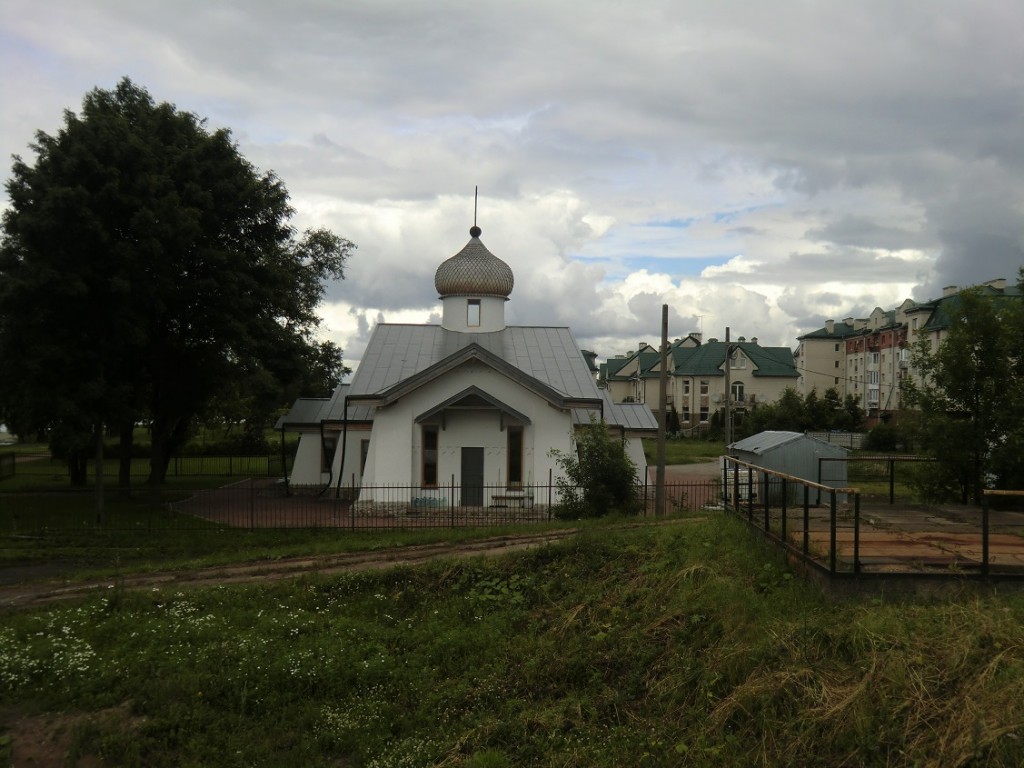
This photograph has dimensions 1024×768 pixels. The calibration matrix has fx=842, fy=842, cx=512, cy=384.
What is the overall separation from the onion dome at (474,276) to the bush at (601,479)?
9.19 meters

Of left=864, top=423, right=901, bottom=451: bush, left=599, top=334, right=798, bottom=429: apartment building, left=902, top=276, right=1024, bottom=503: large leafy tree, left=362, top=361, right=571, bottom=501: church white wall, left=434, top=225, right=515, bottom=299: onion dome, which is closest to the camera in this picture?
left=902, top=276, right=1024, bottom=503: large leafy tree

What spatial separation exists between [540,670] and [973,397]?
10.6 m

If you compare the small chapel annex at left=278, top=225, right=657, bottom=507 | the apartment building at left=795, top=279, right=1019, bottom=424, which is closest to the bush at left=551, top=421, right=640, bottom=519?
the small chapel annex at left=278, top=225, right=657, bottom=507

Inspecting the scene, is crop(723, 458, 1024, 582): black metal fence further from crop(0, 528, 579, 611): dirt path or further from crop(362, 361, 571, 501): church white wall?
crop(362, 361, 571, 501): church white wall

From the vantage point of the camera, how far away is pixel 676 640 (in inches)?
366

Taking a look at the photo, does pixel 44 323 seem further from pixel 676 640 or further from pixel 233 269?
pixel 676 640

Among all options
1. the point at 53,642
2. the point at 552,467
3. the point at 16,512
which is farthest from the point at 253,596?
the point at 16,512

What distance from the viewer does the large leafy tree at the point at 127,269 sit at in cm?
2009

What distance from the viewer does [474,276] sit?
28172 mm

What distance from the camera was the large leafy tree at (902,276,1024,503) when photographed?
1486 cm

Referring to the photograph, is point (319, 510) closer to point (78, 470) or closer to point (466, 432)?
point (466, 432)

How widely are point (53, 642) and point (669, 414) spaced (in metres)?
61.8

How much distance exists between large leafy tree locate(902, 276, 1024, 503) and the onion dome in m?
14.9

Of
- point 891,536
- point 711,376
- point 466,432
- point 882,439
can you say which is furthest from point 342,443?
point 711,376
